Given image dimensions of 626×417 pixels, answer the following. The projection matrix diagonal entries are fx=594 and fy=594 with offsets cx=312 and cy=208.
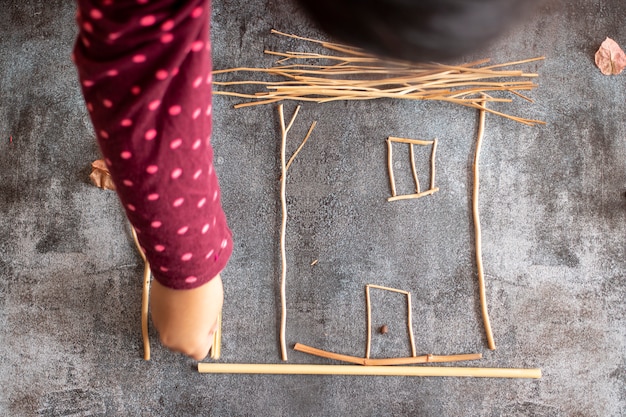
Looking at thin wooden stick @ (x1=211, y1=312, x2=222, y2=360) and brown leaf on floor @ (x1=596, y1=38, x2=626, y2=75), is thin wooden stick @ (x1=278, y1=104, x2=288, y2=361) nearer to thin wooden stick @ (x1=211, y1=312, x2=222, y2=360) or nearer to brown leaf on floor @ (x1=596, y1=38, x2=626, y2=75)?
thin wooden stick @ (x1=211, y1=312, x2=222, y2=360)

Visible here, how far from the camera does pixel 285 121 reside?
58.3 inches

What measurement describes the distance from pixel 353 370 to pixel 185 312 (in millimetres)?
650

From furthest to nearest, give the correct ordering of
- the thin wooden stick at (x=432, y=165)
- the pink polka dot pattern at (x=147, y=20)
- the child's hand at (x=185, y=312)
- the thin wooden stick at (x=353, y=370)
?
1. the thin wooden stick at (x=432, y=165)
2. the thin wooden stick at (x=353, y=370)
3. the child's hand at (x=185, y=312)
4. the pink polka dot pattern at (x=147, y=20)

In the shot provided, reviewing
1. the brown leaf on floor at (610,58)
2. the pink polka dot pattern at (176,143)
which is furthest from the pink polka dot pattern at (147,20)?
the brown leaf on floor at (610,58)

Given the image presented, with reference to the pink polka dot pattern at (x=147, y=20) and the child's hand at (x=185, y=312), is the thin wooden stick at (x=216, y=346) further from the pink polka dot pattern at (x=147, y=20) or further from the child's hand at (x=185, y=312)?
the pink polka dot pattern at (x=147, y=20)

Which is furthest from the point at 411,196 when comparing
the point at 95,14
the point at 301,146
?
the point at 95,14

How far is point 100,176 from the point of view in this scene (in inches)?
56.4

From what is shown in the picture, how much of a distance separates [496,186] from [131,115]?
1200mm

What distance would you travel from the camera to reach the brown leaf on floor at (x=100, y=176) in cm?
142

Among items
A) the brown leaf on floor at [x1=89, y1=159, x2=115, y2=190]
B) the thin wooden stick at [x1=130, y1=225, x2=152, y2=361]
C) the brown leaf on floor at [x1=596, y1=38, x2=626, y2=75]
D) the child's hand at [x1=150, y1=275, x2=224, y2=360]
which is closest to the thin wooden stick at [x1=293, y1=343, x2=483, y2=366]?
the thin wooden stick at [x1=130, y1=225, x2=152, y2=361]

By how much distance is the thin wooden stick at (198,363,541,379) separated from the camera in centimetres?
137

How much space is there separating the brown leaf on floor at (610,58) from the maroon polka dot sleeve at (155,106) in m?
1.32

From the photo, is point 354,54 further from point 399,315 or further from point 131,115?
point 131,115

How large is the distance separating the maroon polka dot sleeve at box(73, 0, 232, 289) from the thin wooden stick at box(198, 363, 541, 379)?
848 mm
